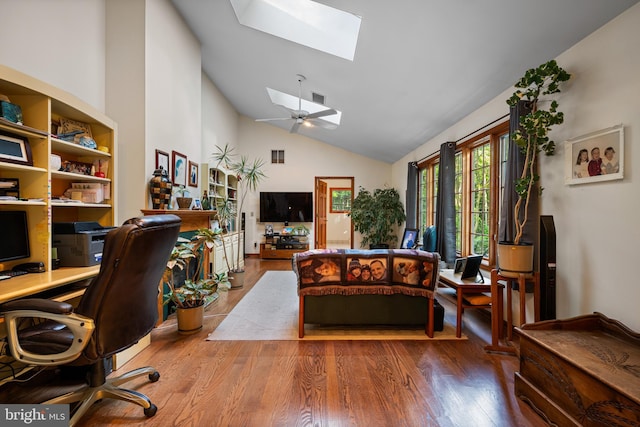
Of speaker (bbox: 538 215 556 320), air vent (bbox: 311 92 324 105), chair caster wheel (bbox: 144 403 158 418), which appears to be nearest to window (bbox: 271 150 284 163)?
air vent (bbox: 311 92 324 105)

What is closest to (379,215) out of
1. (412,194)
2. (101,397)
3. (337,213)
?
(412,194)

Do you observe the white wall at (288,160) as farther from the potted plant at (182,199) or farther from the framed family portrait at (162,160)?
the framed family portrait at (162,160)

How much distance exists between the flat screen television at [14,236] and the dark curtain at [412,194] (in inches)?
215

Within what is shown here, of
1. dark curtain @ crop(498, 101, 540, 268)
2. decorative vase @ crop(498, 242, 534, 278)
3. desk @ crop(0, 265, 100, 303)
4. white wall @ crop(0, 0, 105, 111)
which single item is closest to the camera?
desk @ crop(0, 265, 100, 303)

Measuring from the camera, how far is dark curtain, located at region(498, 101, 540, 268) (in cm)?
244

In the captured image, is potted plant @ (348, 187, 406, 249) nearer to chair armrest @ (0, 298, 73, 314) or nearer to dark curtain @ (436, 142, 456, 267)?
dark curtain @ (436, 142, 456, 267)

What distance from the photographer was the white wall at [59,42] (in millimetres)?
1997

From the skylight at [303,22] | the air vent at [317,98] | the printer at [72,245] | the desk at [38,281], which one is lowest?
the desk at [38,281]

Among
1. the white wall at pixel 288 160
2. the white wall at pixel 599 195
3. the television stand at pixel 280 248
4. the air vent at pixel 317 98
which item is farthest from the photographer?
the white wall at pixel 288 160

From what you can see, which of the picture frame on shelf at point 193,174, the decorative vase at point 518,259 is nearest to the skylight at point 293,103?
the picture frame on shelf at point 193,174

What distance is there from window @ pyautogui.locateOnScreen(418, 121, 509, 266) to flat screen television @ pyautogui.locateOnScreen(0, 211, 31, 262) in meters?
4.12

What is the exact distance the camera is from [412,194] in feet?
18.8

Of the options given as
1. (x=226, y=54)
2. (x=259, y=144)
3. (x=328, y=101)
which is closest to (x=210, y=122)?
(x=226, y=54)

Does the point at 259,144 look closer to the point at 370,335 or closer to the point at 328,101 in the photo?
the point at 328,101
